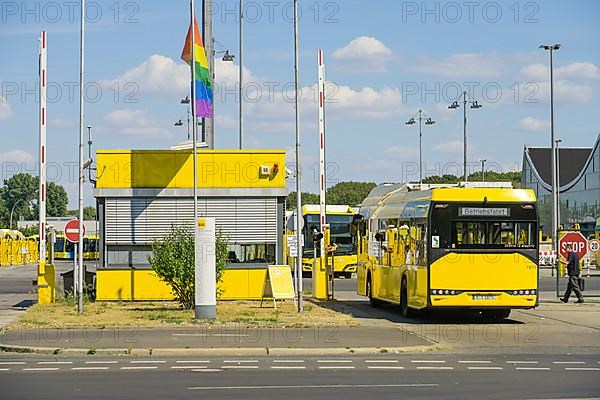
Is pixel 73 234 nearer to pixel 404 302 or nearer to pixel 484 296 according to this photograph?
pixel 404 302

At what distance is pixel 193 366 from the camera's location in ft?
56.3

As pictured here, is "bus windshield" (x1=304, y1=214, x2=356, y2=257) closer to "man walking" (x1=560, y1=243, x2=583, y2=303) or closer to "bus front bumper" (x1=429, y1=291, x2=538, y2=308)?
"man walking" (x1=560, y1=243, x2=583, y2=303)

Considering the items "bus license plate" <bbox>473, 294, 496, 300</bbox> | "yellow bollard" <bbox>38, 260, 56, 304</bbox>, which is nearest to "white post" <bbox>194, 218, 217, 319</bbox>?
"bus license plate" <bbox>473, 294, 496, 300</bbox>

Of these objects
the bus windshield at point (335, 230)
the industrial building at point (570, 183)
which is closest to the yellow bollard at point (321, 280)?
the bus windshield at point (335, 230)

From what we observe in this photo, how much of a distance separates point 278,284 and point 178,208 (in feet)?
15.3

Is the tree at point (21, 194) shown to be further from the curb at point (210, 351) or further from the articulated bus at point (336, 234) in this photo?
the curb at point (210, 351)

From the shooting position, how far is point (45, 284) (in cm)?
3053

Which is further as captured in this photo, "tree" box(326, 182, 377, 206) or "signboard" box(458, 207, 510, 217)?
"tree" box(326, 182, 377, 206)

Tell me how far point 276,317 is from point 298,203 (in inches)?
151

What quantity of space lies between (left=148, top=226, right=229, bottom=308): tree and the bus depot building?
3.22 metres

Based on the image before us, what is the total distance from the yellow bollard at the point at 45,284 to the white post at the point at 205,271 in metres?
7.14

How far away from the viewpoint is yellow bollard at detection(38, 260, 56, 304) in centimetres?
3047

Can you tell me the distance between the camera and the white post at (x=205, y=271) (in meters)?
24.8

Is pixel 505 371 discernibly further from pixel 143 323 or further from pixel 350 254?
pixel 350 254
